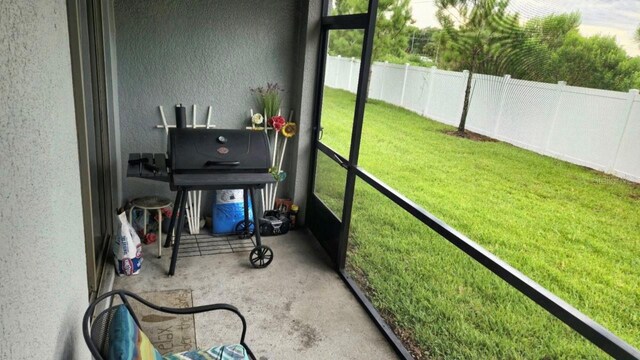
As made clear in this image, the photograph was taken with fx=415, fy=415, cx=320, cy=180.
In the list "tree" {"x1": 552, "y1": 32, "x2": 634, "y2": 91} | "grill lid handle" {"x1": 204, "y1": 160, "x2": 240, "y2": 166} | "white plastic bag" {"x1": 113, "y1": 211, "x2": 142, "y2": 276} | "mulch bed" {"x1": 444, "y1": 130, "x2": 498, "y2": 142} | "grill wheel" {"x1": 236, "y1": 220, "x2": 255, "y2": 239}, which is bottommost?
"grill wheel" {"x1": 236, "y1": 220, "x2": 255, "y2": 239}

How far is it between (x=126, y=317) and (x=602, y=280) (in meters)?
2.53

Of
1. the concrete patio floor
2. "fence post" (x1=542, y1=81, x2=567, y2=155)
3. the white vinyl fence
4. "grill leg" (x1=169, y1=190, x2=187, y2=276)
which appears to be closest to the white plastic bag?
the concrete patio floor

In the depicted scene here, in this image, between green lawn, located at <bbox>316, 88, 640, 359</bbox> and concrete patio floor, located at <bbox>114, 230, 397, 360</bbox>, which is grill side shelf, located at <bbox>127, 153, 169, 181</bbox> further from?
green lawn, located at <bbox>316, 88, 640, 359</bbox>

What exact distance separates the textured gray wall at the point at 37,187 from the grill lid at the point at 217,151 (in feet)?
5.15

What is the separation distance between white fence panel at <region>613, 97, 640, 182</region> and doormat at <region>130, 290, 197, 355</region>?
2526 mm

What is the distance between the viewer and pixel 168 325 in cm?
266

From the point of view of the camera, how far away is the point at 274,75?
13.1ft

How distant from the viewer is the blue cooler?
3.95m

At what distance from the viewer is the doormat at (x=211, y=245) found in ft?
12.0

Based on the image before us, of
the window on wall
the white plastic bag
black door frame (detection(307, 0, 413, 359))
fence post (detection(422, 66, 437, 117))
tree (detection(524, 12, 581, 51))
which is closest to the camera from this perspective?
the window on wall

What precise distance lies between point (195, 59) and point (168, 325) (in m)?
2.31

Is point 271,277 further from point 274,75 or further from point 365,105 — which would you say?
point 274,75

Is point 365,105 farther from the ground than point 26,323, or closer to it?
farther from the ground

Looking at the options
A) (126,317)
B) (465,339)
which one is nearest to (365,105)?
(465,339)
